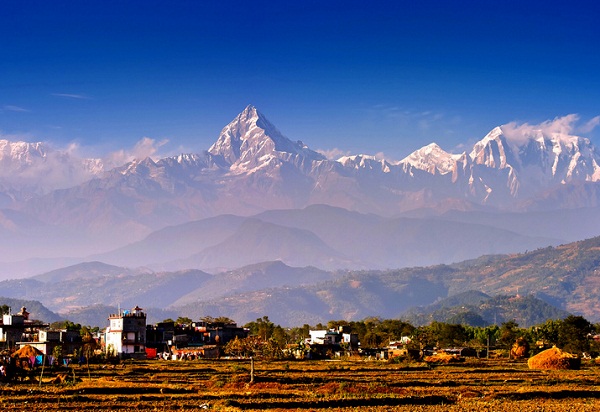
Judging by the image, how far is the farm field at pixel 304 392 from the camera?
51.1m

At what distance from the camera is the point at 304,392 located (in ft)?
195

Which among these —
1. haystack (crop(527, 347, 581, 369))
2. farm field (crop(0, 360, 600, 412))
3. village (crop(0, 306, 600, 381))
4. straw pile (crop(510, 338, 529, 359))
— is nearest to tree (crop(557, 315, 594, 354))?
village (crop(0, 306, 600, 381))

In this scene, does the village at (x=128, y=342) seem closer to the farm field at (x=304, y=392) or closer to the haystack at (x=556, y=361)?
the farm field at (x=304, y=392)

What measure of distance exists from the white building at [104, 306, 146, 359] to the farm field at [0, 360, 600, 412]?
5089 centimetres

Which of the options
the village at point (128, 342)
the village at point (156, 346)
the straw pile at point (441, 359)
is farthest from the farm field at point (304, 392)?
the village at point (128, 342)

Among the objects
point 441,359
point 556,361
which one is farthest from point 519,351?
point 556,361

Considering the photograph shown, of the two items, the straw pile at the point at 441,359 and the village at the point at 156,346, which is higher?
the village at the point at 156,346

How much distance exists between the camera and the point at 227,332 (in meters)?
172

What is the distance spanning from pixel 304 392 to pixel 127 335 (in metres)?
78.1

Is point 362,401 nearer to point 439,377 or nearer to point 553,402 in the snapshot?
point 553,402

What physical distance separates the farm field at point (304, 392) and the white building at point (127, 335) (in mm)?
50893

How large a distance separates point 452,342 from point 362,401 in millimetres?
144399

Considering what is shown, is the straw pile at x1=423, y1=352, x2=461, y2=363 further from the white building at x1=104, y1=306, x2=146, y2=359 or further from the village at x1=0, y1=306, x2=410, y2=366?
the white building at x1=104, y1=306, x2=146, y2=359

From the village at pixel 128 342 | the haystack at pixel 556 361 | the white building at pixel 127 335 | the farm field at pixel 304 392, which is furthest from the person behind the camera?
the white building at pixel 127 335
